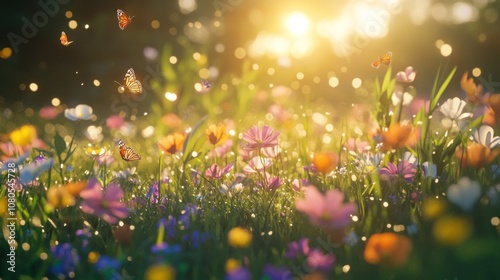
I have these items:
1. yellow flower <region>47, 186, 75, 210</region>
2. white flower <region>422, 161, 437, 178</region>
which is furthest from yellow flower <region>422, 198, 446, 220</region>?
yellow flower <region>47, 186, 75, 210</region>

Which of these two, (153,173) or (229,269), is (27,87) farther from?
(229,269)

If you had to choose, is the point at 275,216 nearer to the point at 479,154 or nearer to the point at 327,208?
the point at 327,208

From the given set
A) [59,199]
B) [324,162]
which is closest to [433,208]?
[324,162]

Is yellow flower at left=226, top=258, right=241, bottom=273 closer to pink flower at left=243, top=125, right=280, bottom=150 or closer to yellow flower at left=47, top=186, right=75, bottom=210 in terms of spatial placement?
pink flower at left=243, top=125, right=280, bottom=150

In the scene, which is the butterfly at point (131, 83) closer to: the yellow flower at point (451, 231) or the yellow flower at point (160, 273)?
the yellow flower at point (160, 273)

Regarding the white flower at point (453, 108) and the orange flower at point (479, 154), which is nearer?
the orange flower at point (479, 154)

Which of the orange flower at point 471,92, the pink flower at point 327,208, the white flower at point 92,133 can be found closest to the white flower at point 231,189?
the pink flower at point 327,208
